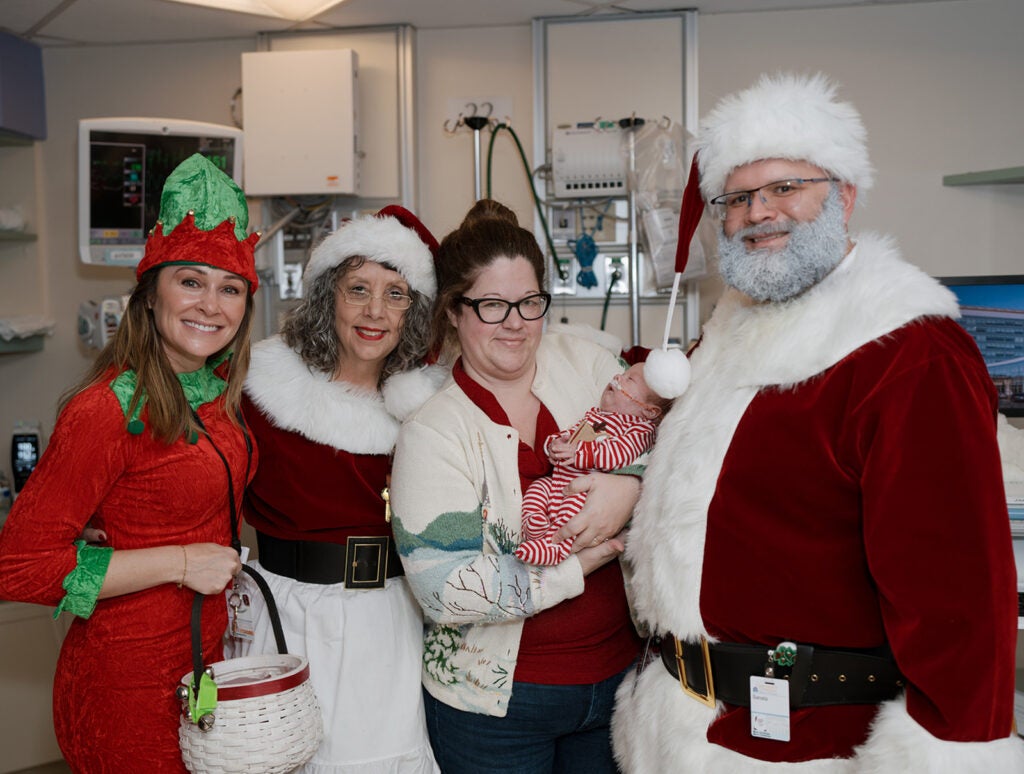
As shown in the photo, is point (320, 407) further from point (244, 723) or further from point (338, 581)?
point (244, 723)

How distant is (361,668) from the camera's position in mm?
1806

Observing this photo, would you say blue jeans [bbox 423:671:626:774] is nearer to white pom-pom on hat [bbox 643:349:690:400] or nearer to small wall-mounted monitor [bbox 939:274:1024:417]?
white pom-pom on hat [bbox 643:349:690:400]

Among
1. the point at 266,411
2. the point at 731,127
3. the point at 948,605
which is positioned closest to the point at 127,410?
the point at 266,411

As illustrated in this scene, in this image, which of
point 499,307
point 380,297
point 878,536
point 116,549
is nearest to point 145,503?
point 116,549

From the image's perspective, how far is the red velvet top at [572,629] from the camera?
165 centimetres

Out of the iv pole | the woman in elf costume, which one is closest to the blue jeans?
the woman in elf costume

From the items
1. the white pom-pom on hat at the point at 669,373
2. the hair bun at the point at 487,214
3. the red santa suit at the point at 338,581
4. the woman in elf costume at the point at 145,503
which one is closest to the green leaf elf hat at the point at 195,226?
the woman in elf costume at the point at 145,503

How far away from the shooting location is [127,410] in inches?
60.9

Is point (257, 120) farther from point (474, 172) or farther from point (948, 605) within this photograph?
point (948, 605)

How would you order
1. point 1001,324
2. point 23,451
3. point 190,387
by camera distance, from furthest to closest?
point 23,451
point 1001,324
point 190,387

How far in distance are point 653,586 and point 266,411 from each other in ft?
2.98

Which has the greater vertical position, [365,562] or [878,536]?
[878,536]

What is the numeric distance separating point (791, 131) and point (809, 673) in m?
0.80

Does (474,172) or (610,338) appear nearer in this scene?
(610,338)
